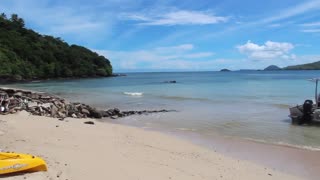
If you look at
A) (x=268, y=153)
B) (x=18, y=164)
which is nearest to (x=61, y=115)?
(x=268, y=153)

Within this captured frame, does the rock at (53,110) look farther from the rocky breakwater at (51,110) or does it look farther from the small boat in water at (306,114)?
the small boat in water at (306,114)

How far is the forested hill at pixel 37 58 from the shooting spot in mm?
84562

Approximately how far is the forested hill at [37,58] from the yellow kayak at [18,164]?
72743 millimetres

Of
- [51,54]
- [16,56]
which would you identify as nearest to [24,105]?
[16,56]

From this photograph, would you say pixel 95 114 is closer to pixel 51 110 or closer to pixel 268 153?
pixel 51 110

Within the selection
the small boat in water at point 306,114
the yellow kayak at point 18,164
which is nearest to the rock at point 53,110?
the yellow kayak at point 18,164

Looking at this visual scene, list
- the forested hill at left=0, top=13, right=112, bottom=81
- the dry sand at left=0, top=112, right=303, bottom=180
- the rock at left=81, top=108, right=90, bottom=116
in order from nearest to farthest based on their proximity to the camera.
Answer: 1. the dry sand at left=0, top=112, right=303, bottom=180
2. the rock at left=81, top=108, right=90, bottom=116
3. the forested hill at left=0, top=13, right=112, bottom=81

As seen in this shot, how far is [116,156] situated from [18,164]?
9.18ft

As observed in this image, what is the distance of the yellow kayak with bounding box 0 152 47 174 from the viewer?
661 centimetres

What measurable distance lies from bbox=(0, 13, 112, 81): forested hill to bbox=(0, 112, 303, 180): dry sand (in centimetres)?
6787

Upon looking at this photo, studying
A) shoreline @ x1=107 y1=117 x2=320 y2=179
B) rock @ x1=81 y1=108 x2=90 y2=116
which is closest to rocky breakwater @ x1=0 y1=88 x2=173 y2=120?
rock @ x1=81 y1=108 x2=90 y2=116

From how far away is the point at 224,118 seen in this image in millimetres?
20266

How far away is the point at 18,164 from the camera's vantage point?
22.0 feet

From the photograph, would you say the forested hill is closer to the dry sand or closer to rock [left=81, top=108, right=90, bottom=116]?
rock [left=81, top=108, right=90, bottom=116]
